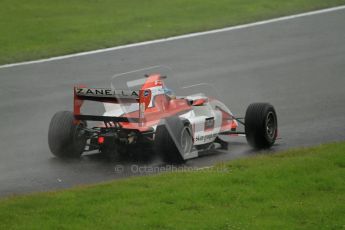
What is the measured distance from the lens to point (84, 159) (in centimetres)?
1295

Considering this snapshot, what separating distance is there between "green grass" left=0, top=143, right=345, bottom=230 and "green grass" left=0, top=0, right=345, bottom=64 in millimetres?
9716

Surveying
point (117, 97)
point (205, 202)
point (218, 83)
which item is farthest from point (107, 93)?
point (218, 83)

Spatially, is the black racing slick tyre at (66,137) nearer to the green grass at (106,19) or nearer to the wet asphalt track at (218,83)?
the wet asphalt track at (218,83)

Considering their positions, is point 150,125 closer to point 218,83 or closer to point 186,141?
point 186,141

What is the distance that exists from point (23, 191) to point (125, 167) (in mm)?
1658

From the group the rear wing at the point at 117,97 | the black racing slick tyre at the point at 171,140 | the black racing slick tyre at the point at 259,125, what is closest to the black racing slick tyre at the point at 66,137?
the rear wing at the point at 117,97

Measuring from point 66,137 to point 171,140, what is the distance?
1.55m

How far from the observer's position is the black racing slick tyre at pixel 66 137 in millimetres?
12820

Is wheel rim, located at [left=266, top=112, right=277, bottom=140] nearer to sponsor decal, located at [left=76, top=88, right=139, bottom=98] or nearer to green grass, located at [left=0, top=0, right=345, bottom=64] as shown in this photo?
sponsor decal, located at [left=76, top=88, right=139, bottom=98]

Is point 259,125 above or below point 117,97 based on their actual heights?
below

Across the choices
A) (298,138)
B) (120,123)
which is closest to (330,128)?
(298,138)

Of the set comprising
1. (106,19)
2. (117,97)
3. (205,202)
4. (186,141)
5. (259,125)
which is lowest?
(205,202)

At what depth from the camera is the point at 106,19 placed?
23.3 metres

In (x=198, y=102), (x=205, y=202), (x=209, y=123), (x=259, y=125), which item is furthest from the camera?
(x=198, y=102)
